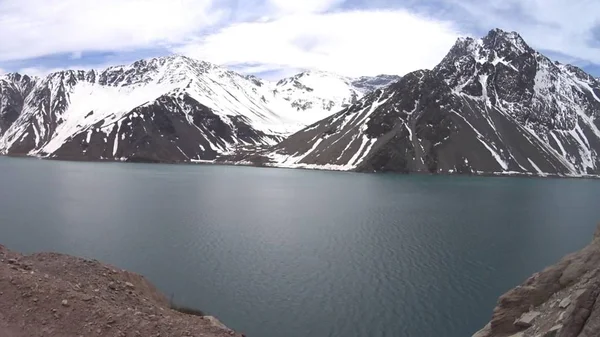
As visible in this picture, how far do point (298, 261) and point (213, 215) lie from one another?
36.7 metres

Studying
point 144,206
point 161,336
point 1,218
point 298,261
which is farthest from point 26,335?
point 144,206

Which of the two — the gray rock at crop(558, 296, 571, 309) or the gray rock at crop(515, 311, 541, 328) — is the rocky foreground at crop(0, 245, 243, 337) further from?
the gray rock at crop(558, 296, 571, 309)

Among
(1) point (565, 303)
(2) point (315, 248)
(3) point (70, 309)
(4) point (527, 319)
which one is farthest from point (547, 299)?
(2) point (315, 248)

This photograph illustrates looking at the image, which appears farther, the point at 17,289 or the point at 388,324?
the point at 388,324

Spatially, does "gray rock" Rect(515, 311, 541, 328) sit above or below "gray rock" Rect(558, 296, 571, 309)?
below

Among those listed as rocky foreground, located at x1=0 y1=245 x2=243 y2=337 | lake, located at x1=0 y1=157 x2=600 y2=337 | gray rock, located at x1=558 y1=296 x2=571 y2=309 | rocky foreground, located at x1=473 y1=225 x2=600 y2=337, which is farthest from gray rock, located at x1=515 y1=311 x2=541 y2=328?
lake, located at x1=0 y1=157 x2=600 y2=337

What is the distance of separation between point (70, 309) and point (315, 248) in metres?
43.0

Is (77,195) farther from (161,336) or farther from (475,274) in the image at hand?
(161,336)

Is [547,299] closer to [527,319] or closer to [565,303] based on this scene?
[527,319]

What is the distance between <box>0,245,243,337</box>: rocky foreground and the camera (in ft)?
67.7

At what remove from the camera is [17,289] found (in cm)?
2220

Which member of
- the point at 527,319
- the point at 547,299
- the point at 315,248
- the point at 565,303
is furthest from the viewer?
the point at 315,248

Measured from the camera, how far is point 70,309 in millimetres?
21703

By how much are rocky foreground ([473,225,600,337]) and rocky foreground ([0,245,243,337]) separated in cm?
1389
